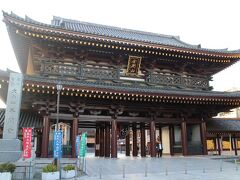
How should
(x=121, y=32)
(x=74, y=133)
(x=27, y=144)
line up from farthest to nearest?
(x=121, y=32)
(x=74, y=133)
(x=27, y=144)

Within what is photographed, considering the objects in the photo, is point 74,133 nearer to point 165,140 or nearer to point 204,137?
point 165,140

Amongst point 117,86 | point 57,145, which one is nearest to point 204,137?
point 117,86

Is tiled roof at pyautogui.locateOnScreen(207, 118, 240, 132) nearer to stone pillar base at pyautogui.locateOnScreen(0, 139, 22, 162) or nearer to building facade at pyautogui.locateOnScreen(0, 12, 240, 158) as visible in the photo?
building facade at pyautogui.locateOnScreen(0, 12, 240, 158)

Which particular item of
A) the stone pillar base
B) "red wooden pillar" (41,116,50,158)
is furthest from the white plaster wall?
the stone pillar base

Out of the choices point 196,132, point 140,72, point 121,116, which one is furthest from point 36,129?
point 196,132

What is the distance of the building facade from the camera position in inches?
653

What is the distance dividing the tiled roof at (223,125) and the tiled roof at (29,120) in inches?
579

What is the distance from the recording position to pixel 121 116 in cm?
1934

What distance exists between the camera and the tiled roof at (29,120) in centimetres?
1702

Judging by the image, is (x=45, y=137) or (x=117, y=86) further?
(x=117, y=86)

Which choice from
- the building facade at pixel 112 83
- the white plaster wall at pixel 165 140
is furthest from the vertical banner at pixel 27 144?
the white plaster wall at pixel 165 140

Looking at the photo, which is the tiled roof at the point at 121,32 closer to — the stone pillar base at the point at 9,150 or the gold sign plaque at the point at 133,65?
the gold sign plaque at the point at 133,65

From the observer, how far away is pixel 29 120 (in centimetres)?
1772

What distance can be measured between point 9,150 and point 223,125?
64.1 feet
